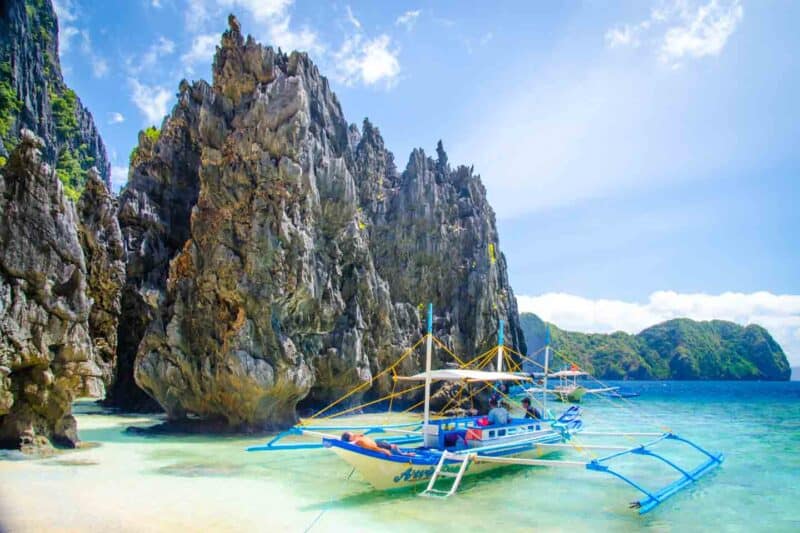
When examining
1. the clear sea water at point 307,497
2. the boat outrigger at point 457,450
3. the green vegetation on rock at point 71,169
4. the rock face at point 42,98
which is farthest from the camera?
the green vegetation on rock at point 71,169

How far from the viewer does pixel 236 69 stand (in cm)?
2877

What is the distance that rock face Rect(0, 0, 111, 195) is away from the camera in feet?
56.9

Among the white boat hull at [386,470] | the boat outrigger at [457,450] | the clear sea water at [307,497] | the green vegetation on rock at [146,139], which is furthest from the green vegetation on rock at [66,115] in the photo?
the white boat hull at [386,470]

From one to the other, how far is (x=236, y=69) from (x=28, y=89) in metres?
14.5

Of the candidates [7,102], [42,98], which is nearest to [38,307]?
[7,102]

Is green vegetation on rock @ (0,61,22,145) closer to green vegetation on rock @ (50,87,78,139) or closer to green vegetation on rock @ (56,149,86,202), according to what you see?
green vegetation on rock @ (50,87,78,139)

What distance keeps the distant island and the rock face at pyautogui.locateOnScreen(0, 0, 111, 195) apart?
132 m

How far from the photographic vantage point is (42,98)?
37.2 meters

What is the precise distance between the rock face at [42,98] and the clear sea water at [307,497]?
945cm

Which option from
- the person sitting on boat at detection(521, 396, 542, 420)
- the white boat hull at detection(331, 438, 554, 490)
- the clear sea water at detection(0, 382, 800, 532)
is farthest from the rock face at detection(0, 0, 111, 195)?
the person sitting on boat at detection(521, 396, 542, 420)

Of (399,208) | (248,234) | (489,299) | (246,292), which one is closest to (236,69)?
(248,234)

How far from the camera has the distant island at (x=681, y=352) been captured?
163 metres

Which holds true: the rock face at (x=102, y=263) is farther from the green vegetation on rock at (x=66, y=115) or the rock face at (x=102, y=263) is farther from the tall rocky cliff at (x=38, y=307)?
the green vegetation on rock at (x=66, y=115)

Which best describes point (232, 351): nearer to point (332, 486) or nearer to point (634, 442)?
point (332, 486)
